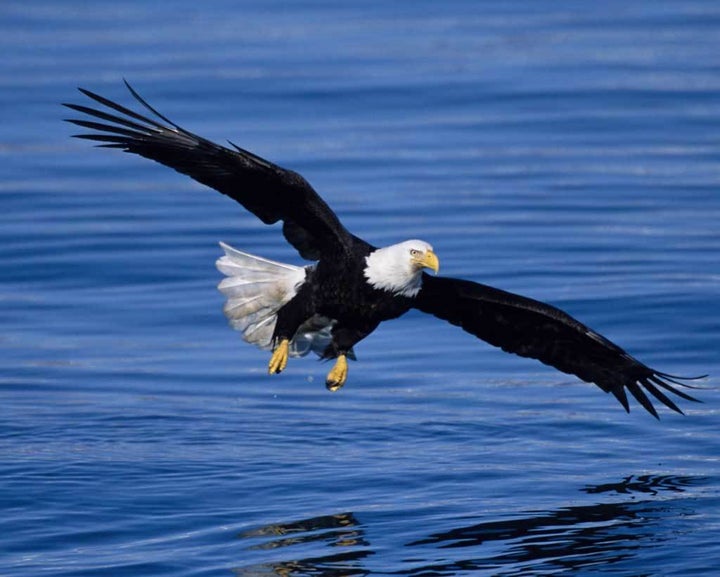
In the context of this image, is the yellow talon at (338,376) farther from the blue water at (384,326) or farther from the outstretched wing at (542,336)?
the outstretched wing at (542,336)

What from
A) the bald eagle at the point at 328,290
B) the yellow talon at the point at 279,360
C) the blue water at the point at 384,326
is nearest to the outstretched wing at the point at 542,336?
the bald eagle at the point at 328,290

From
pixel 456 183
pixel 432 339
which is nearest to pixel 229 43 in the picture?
pixel 456 183

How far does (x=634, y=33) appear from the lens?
20.7m

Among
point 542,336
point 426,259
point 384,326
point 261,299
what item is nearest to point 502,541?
point 426,259

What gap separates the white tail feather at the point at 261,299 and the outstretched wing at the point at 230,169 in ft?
1.89

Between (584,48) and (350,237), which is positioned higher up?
(584,48)

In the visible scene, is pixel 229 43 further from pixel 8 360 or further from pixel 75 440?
pixel 75 440

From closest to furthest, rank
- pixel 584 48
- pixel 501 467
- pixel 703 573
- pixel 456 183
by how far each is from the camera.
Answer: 1. pixel 703 573
2. pixel 501 467
3. pixel 456 183
4. pixel 584 48

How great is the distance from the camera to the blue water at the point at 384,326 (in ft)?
27.8

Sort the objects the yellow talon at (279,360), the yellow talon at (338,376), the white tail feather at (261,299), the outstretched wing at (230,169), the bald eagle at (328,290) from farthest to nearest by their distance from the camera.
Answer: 1. the white tail feather at (261,299)
2. the yellow talon at (338,376)
3. the yellow talon at (279,360)
4. the bald eagle at (328,290)
5. the outstretched wing at (230,169)

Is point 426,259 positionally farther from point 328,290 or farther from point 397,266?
point 328,290

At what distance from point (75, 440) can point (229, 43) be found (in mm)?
11038

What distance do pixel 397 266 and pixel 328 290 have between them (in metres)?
0.36

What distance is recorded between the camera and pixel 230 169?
857cm
